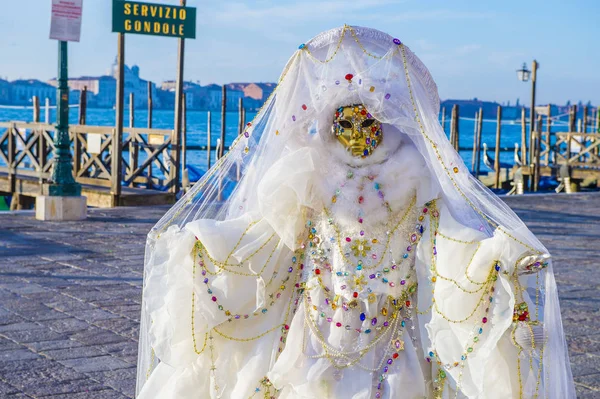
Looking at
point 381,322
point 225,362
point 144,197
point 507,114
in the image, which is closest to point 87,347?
point 225,362

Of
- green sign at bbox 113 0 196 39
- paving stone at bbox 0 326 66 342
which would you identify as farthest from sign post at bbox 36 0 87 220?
paving stone at bbox 0 326 66 342

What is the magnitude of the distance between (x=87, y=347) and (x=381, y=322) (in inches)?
80.8

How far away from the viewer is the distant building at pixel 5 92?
Result: 76938 millimetres

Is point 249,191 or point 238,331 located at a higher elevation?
point 249,191

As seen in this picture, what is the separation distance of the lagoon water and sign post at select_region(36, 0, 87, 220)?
1592 centimetres

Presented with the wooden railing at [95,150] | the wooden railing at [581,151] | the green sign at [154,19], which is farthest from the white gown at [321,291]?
the wooden railing at [581,151]

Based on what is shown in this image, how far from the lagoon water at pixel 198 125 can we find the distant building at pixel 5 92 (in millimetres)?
1382

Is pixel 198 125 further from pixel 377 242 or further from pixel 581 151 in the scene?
pixel 377 242

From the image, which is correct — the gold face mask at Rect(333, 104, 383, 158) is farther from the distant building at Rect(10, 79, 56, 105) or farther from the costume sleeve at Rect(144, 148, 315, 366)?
the distant building at Rect(10, 79, 56, 105)

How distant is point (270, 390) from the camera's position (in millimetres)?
3000

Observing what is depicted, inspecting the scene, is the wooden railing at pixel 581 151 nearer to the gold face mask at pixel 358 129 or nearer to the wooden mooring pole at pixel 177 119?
the wooden mooring pole at pixel 177 119

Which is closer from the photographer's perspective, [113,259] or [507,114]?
[113,259]

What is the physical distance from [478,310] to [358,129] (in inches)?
26.6

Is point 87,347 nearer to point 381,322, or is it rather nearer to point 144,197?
point 381,322
